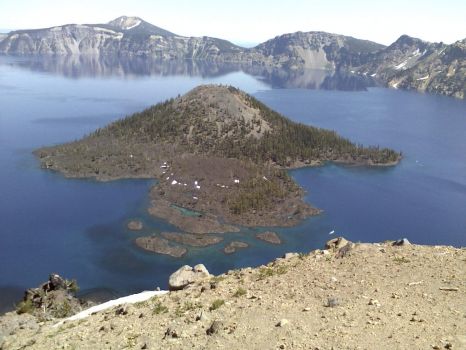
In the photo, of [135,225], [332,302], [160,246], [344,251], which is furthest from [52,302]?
[135,225]

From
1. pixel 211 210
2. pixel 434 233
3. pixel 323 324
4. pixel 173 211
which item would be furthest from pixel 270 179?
pixel 323 324

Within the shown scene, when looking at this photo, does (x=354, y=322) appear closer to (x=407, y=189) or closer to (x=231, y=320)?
(x=231, y=320)

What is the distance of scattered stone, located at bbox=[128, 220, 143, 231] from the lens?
412 feet

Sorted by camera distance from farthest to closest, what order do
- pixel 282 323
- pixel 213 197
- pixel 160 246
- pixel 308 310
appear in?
pixel 213 197 < pixel 160 246 < pixel 308 310 < pixel 282 323

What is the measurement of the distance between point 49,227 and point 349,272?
111825 mm

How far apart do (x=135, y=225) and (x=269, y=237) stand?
123ft

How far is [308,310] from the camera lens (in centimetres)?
2848

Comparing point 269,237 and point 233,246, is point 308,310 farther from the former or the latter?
point 269,237

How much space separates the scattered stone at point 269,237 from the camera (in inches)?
4806

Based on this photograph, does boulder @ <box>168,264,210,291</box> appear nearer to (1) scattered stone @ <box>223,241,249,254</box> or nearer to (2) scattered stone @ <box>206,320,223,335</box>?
(2) scattered stone @ <box>206,320,223,335</box>

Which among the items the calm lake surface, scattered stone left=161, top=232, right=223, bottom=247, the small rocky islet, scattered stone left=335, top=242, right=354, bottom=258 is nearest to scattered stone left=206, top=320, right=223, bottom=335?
scattered stone left=335, top=242, right=354, bottom=258

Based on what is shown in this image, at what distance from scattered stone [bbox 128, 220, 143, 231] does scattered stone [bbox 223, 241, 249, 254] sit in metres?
25.6

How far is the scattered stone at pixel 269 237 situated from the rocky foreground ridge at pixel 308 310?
8342 centimetres

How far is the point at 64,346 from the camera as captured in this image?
31703mm
